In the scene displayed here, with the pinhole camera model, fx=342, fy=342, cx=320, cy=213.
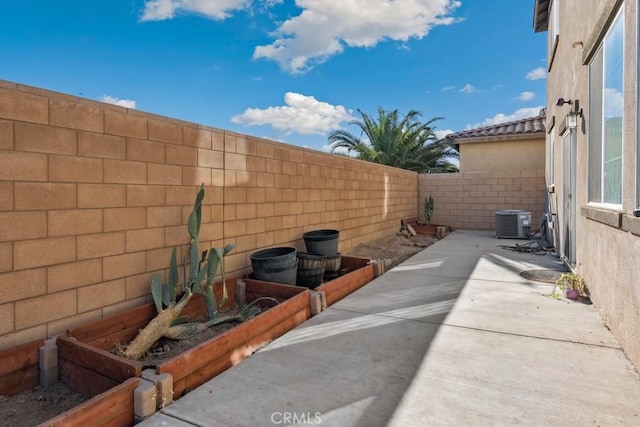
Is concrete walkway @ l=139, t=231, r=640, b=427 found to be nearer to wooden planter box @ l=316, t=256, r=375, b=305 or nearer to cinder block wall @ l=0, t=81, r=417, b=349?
wooden planter box @ l=316, t=256, r=375, b=305

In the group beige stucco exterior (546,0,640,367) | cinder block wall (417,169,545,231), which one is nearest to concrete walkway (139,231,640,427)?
beige stucco exterior (546,0,640,367)

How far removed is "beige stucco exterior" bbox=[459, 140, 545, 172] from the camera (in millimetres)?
11781

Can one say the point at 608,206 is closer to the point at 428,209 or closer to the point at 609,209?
the point at 609,209

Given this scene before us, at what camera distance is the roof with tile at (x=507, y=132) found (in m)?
11.6

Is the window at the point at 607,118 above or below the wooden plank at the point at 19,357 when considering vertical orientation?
above

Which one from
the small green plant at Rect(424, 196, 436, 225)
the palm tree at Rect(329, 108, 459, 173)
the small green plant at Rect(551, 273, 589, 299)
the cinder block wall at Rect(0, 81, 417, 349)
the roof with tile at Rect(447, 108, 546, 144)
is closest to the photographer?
the cinder block wall at Rect(0, 81, 417, 349)

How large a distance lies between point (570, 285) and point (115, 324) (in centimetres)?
502

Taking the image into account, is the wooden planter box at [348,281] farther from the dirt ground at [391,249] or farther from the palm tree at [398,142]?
the palm tree at [398,142]

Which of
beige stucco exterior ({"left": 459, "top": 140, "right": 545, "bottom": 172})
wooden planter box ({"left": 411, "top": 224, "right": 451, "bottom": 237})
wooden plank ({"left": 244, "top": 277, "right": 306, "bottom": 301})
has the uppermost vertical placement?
beige stucco exterior ({"left": 459, "top": 140, "right": 545, "bottom": 172})

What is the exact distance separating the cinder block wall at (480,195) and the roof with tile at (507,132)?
6.38 feet

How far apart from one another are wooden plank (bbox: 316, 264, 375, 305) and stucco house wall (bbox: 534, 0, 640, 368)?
8.40 feet

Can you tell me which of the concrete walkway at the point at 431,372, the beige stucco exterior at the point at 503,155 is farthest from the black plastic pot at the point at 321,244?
the beige stucco exterior at the point at 503,155

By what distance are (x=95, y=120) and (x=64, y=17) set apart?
15.2 feet

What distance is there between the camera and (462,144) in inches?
512
